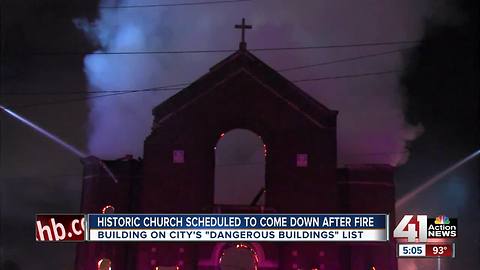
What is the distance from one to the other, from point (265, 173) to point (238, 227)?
9954 millimetres

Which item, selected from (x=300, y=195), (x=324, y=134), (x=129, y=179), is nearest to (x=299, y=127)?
(x=324, y=134)

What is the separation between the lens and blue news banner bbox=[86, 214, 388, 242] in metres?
27.4

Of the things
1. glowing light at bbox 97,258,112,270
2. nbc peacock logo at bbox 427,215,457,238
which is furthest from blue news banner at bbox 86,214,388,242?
glowing light at bbox 97,258,112,270

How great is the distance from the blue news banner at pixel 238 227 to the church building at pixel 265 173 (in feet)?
27.2

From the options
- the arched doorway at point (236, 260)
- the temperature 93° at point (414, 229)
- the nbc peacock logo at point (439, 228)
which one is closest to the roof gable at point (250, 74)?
the arched doorway at point (236, 260)

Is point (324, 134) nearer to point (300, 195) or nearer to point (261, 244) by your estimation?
point (300, 195)

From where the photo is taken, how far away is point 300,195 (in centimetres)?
3716

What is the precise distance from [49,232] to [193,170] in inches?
438

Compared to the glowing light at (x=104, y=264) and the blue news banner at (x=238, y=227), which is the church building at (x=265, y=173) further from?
the blue news banner at (x=238, y=227)

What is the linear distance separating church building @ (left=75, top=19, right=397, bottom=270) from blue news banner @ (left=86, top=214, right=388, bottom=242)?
27.2ft

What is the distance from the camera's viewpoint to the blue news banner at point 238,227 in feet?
89.8

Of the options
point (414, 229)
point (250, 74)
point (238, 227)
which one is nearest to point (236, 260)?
point (250, 74)

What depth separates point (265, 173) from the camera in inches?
1485

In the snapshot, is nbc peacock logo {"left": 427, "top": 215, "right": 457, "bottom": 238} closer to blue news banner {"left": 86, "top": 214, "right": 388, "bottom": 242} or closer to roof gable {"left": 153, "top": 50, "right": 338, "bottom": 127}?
blue news banner {"left": 86, "top": 214, "right": 388, "bottom": 242}
